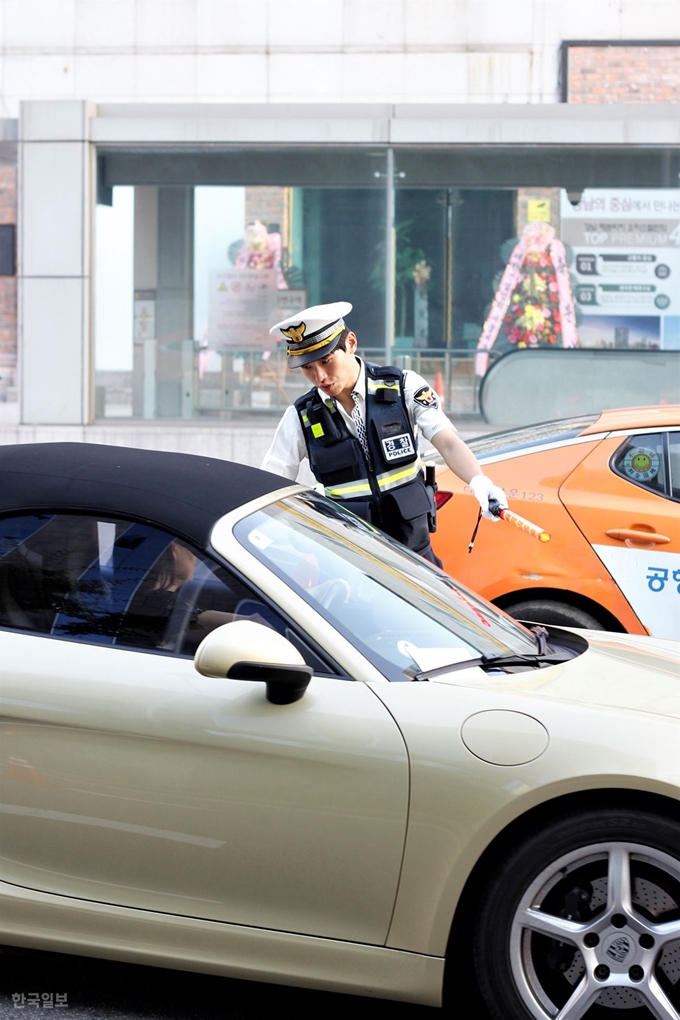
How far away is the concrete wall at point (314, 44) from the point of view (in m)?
15.8

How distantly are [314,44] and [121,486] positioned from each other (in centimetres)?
1422

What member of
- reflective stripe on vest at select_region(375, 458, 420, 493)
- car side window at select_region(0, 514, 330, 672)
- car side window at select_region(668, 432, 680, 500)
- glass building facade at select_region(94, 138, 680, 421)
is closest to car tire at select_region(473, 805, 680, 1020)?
car side window at select_region(0, 514, 330, 672)

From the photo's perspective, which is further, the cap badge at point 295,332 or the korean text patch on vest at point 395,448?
the korean text patch on vest at point 395,448

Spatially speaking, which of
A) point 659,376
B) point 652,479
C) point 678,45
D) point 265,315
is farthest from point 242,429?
point 678,45

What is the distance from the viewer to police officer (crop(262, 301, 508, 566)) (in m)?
4.51

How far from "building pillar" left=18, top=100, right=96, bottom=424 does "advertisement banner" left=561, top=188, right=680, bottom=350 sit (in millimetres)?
4909

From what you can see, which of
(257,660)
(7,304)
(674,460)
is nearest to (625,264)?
(7,304)

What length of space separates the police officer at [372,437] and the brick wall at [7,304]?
9.12m

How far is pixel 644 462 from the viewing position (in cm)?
519

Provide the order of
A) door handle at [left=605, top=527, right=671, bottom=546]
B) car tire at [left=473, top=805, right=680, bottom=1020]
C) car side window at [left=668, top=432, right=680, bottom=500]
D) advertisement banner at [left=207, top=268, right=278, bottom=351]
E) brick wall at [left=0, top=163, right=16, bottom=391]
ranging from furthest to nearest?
1. brick wall at [left=0, top=163, right=16, bottom=391]
2. advertisement banner at [left=207, top=268, right=278, bottom=351]
3. car side window at [left=668, top=432, right=680, bottom=500]
4. door handle at [left=605, top=527, right=671, bottom=546]
5. car tire at [left=473, top=805, right=680, bottom=1020]

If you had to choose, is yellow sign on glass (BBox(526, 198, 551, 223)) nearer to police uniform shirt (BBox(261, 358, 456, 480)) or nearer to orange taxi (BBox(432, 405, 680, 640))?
orange taxi (BBox(432, 405, 680, 640))

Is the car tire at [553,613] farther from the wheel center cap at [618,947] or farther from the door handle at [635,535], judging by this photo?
the wheel center cap at [618,947]

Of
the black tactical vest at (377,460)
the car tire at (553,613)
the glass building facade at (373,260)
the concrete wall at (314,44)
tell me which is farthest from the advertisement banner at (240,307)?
the black tactical vest at (377,460)

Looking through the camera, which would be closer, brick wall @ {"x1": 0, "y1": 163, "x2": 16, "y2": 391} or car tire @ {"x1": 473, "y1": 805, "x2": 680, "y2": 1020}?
car tire @ {"x1": 473, "y1": 805, "x2": 680, "y2": 1020}
